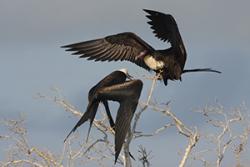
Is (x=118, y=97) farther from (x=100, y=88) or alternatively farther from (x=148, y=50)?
(x=148, y=50)

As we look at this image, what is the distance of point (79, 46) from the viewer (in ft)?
35.3

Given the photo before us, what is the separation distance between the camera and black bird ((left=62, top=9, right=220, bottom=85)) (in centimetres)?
1062

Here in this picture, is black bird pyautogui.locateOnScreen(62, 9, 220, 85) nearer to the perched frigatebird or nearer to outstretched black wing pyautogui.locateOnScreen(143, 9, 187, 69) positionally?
outstretched black wing pyautogui.locateOnScreen(143, 9, 187, 69)

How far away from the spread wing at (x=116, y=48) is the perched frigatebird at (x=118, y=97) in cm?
90

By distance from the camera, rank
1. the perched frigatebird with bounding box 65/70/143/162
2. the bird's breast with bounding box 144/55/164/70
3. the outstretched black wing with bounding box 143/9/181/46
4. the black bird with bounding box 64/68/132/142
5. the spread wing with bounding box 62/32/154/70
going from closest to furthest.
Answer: the perched frigatebird with bounding box 65/70/143/162 → the black bird with bounding box 64/68/132/142 → the bird's breast with bounding box 144/55/164/70 → the spread wing with bounding box 62/32/154/70 → the outstretched black wing with bounding box 143/9/181/46

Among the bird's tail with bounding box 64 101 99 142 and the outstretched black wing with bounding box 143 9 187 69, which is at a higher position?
the outstretched black wing with bounding box 143 9 187 69

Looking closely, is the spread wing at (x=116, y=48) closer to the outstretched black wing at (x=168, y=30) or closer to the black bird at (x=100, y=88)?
the outstretched black wing at (x=168, y=30)

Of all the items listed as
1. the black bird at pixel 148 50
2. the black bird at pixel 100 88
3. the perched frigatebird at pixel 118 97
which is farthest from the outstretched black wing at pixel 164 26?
the perched frigatebird at pixel 118 97

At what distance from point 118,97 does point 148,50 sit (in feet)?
5.17

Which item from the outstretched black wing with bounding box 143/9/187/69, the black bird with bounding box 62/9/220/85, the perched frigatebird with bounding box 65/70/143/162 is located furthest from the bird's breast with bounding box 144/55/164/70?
the perched frigatebird with bounding box 65/70/143/162

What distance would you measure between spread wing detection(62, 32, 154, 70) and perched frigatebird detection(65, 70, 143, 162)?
0.90m

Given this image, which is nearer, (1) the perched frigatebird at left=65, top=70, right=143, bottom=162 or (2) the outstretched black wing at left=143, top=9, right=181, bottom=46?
(1) the perched frigatebird at left=65, top=70, right=143, bottom=162

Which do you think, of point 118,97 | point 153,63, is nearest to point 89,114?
point 118,97

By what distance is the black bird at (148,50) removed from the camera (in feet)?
34.9
